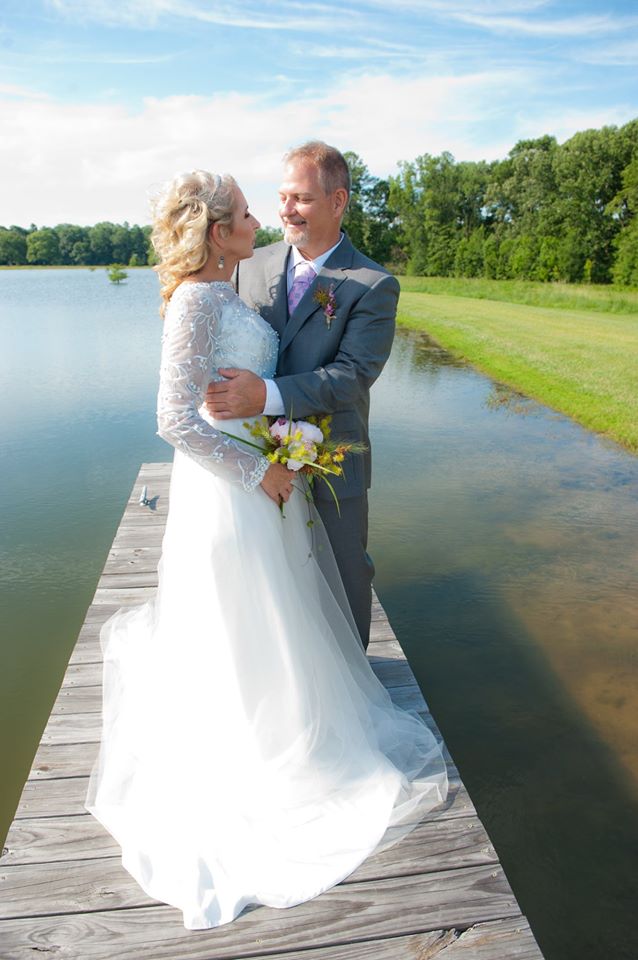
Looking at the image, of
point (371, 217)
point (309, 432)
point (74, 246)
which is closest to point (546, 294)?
point (309, 432)

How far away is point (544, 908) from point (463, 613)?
267 cm

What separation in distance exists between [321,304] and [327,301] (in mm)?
33

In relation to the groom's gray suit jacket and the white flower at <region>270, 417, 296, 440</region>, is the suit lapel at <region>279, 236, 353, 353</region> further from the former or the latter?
the white flower at <region>270, 417, 296, 440</region>

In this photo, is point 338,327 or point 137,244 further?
point 137,244

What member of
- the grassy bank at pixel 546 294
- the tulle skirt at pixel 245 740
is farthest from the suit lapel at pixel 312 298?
the grassy bank at pixel 546 294

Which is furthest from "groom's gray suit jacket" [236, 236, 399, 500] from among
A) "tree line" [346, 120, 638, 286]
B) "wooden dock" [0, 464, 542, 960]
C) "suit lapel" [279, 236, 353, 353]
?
"tree line" [346, 120, 638, 286]

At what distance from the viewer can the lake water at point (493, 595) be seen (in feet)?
12.2

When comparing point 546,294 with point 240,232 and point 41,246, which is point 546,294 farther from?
point 41,246

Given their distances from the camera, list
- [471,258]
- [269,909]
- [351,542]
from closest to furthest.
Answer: [269,909] → [351,542] → [471,258]

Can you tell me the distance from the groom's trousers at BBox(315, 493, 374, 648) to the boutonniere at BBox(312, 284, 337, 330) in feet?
2.86

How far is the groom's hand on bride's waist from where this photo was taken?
2771 mm

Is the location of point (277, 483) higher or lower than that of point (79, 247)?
lower

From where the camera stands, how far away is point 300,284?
3.30m

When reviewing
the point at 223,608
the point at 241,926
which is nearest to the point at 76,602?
the point at 223,608
